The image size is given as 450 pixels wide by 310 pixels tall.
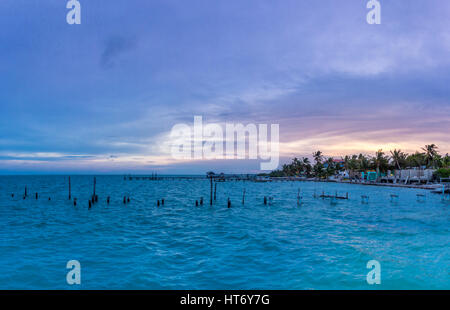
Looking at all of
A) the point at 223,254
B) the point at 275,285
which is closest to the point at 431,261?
the point at 275,285

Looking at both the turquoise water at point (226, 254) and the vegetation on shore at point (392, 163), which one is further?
the vegetation on shore at point (392, 163)

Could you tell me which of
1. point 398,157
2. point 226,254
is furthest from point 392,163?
point 226,254

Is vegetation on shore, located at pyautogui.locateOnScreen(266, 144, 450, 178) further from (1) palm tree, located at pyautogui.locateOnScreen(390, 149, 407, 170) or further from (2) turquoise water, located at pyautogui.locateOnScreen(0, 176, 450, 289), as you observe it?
(2) turquoise water, located at pyautogui.locateOnScreen(0, 176, 450, 289)

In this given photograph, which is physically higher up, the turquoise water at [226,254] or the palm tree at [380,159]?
the palm tree at [380,159]

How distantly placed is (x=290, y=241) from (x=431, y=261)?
7.41 metres

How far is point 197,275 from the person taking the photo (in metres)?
11.7

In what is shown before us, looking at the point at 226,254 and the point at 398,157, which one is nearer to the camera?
the point at 226,254

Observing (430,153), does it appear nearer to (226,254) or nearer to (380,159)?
(380,159)

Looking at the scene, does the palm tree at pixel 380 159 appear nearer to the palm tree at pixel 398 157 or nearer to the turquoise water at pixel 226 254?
the palm tree at pixel 398 157

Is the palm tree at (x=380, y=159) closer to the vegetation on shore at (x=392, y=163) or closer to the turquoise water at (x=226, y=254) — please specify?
the vegetation on shore at (x=392, y=163)

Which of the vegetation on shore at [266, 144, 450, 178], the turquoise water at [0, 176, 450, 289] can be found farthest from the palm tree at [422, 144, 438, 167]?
the turquoise water at [0, 176, 450, 289]

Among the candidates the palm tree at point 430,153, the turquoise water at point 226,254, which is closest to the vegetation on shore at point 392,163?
Result: the palm tree at point 430,153
